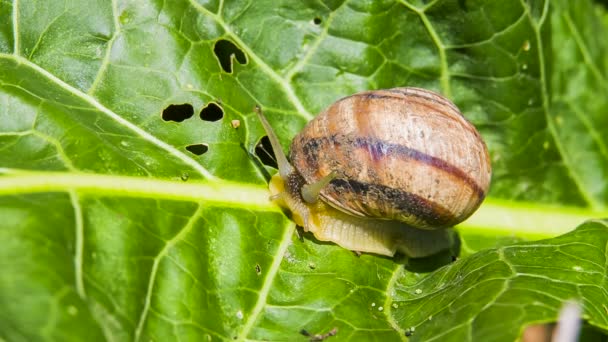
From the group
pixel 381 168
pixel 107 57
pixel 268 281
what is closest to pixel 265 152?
pixel 381 168

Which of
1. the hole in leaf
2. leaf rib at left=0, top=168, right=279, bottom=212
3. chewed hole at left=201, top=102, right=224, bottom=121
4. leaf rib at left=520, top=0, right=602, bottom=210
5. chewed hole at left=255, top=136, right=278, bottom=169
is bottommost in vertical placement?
leaf rib at left=0, top=168, right=279, bottom=212

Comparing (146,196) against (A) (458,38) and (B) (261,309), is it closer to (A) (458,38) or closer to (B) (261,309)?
(B) (261,309)

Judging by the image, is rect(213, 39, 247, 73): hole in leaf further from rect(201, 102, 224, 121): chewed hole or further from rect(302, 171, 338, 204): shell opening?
rect(302, 171, 338, 204): shell opening

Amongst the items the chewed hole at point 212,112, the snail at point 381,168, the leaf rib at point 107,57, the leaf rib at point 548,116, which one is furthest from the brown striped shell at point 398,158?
the leaf rib at point 107,57

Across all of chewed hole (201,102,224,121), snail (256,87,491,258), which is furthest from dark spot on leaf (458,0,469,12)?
chewed hole (201,102,224,121)

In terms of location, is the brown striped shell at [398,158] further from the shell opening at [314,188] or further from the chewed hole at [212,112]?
the chewed hole at [212,112]

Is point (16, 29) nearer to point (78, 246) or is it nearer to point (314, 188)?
point (78, 246)
